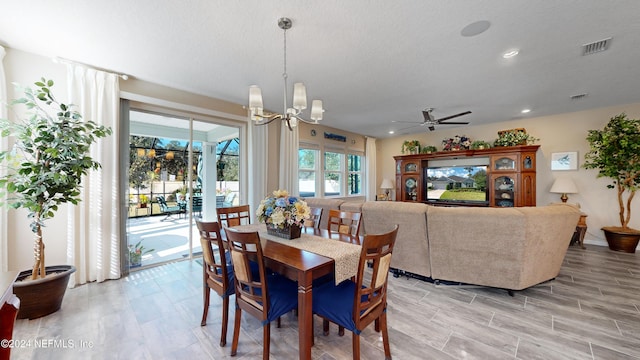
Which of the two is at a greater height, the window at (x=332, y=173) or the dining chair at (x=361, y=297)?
the window at (x=332, y=173)

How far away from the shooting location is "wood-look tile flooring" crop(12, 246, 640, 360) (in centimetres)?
177

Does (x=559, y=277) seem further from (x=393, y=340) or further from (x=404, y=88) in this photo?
(x=404, y=88)

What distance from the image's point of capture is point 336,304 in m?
1.57

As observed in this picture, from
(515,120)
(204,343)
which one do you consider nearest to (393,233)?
(204,343)

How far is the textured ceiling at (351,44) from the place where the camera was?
1944 millimetres

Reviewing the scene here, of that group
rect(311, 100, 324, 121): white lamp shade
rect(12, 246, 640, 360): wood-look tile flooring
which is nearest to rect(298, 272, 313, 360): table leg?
rect(12, 246, 640, 360): wood-look tile flooring

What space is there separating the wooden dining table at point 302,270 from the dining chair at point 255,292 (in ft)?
0.42

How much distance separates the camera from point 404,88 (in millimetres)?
3668

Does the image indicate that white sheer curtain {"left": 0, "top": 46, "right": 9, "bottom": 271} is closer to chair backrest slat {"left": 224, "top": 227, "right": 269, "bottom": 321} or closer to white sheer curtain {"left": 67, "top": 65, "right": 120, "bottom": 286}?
white sheer curtain {"left": 67, "top": 65, "right": 120, "bottom": 286}

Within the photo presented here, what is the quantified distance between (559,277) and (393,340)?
282 centimetres

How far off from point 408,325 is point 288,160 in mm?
3697

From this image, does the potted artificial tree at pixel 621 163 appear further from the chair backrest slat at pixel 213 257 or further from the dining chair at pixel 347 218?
the chair backrest slat at pixel 213 257

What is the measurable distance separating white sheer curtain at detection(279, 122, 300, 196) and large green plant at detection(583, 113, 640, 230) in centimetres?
558

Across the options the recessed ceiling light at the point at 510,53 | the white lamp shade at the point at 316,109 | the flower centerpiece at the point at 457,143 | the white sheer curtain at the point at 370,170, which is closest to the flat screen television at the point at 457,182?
the flower centerpiece at the point at 457,143
